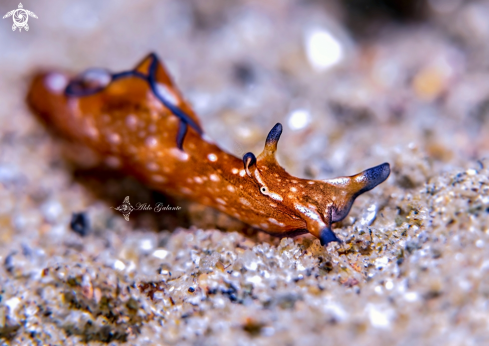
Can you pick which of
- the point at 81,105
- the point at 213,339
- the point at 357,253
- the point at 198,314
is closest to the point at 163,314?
the point at 198,314

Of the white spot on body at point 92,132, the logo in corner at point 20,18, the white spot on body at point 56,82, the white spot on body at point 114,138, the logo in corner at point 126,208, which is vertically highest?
the logo in corner at point 20,18

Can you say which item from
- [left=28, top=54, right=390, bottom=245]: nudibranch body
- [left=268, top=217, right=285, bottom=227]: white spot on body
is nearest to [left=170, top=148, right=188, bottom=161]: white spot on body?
[left=28, top=54, right=390, bottom=245]: nudibranch body

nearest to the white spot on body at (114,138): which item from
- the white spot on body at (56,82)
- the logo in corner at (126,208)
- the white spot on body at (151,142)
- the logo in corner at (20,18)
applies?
the white spot on body at (151,142)

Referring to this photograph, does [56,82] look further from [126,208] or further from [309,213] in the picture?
[309,213]

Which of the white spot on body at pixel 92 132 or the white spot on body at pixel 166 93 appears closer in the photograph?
the white spot on body at pixel 166 93

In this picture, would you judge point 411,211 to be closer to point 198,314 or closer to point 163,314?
point 198,314

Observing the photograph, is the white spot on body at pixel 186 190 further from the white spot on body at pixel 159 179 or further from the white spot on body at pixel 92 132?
the white spot on body at pixel 92 132

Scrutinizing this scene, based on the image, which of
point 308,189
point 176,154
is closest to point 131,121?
point 176,154
